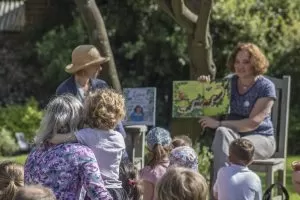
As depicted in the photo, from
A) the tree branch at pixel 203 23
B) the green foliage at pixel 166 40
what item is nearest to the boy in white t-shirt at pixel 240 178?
the tree branch at pixel 203 23

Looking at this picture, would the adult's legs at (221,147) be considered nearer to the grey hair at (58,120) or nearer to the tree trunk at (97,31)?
the tree trunk at (97,31)

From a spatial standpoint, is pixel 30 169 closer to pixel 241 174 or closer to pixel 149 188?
pixel 149 188

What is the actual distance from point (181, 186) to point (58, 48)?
11131mm

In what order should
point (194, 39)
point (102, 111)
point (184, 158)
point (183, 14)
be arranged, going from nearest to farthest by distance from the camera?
1. point (102, 111)
2. point (184, 158)
3. point (183, 14)
4. point (194, 39)

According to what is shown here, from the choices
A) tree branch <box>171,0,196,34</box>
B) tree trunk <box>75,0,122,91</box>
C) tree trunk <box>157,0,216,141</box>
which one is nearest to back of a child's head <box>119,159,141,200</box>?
tree trunk <box>75,0,122,91</box>

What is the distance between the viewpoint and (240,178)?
233 inches

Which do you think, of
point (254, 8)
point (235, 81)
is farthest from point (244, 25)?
point (235, 81)

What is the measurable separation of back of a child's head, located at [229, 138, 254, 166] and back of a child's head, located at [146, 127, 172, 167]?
0.47 meters

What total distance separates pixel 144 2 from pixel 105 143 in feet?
31.0

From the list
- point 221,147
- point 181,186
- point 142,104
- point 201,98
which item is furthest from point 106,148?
point 142,104

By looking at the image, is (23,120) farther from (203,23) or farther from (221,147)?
(221,147)

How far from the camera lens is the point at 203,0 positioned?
330 inches

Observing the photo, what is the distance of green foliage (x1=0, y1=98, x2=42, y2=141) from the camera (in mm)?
14031

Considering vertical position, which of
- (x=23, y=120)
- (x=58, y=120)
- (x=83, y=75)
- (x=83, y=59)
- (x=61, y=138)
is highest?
(x=83, y=59)
